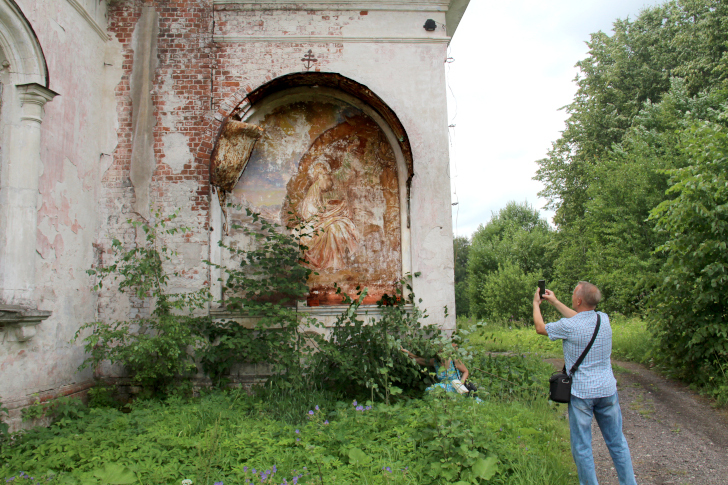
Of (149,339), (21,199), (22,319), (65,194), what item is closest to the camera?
(22,319)

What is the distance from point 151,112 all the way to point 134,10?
5.14 feet

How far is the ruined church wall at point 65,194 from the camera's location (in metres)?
5.19

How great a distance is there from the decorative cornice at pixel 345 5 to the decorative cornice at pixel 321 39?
44cm

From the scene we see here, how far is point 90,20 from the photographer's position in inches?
255

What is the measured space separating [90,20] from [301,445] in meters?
6.22

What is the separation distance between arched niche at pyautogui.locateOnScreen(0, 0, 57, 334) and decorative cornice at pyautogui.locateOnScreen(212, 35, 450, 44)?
8.29ft

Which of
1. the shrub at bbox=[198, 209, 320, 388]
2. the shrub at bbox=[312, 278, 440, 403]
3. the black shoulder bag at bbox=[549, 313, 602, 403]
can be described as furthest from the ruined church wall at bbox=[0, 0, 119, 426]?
the black shoulder bag at bbox=[549, 313, 602, 403]

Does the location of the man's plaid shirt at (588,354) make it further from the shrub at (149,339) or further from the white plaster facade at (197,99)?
the shrub at (149,339)

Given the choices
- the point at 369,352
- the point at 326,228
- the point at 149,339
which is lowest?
the point at 369,352

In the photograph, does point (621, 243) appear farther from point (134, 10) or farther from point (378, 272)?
point (134, 10)

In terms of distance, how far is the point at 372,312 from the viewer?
666cm

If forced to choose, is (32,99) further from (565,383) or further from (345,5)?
(565,383)

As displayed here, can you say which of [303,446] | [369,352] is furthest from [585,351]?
[369,352]

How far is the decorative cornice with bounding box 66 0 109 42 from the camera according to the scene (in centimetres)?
610
